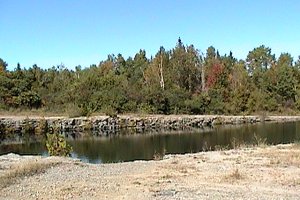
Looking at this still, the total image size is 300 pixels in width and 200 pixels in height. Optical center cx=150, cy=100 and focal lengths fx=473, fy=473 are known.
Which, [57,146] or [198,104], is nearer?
[57,146]

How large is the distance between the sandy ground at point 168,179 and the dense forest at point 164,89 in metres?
36.6

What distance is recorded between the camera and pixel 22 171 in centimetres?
1483

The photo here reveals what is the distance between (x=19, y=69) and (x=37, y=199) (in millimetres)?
57592

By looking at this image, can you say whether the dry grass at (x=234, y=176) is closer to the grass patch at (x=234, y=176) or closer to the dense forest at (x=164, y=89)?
the grass patch at (x=234, y=176)

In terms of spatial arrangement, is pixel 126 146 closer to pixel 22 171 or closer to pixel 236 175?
pixel 22 171

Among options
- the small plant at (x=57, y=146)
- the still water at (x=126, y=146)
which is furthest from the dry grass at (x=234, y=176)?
the still water at (x=126, y=146)

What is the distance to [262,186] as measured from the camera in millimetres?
12328

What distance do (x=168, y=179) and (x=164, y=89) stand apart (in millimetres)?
53522

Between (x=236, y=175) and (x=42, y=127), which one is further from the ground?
(x=42, y=127)

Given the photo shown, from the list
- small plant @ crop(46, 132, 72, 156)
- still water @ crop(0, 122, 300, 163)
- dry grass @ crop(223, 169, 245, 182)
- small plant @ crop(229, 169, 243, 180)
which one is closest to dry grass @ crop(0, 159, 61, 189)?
small plant @ crop(46, 132, 72, 156)

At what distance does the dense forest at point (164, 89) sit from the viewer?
58781 mm

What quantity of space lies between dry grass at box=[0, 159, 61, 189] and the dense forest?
36.1 metres

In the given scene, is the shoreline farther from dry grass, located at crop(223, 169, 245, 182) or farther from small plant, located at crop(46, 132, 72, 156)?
dry grass, located at crop(223, 169, 245, 182)

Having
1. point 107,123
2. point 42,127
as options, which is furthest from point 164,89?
point 42,127
